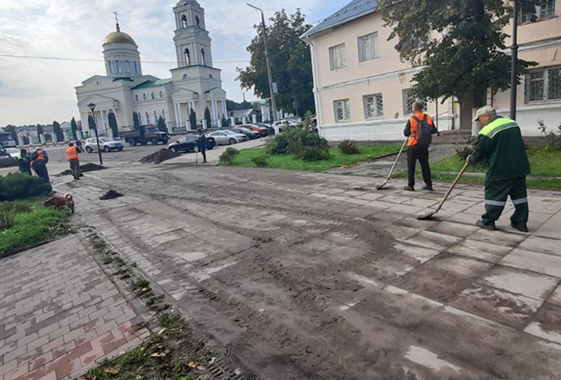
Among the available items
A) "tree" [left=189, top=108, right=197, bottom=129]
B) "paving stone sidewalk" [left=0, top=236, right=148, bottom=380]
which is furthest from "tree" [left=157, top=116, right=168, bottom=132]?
"paving stone sidewalk" [left=0, top=236, right=148, bottom=380]

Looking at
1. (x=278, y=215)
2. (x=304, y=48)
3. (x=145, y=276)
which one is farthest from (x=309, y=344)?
(x=304, y=48)

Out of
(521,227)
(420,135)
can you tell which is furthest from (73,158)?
(521,227)

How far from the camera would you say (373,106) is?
21.1m

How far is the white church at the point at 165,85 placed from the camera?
209ft

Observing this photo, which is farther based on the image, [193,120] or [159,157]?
[193,120]

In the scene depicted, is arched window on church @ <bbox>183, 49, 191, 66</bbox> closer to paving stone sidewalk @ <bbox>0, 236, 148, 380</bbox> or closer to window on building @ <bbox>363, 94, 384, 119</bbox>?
window on building @ <bbox>363, 94, 384, 119</bbox>

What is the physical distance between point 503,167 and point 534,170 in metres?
4.78

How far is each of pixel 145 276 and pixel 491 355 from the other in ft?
13.6

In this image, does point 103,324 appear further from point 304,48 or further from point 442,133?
point 304,48

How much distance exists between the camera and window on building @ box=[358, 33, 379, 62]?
792 inches

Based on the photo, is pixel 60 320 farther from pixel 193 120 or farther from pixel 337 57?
pixel 193 120

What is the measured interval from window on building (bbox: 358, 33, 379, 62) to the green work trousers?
16714 millimetres

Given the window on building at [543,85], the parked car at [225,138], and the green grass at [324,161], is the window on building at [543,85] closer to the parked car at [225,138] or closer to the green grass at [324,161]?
the green grass at [324,161]

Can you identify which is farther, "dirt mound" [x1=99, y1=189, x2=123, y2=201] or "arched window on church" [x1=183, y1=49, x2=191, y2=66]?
"arched window on church" [x1=183, y1=49, x2=191, y2=66]
